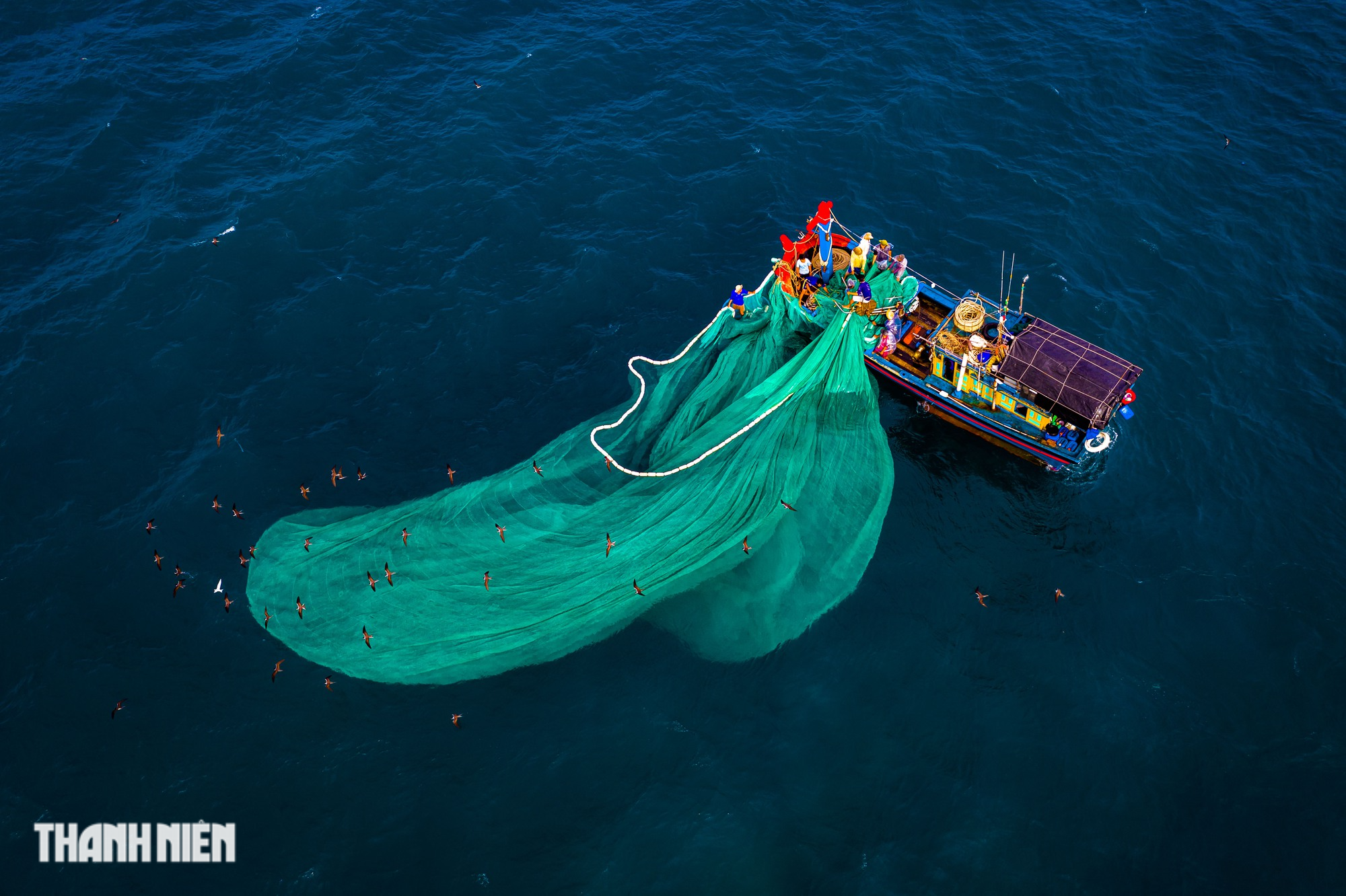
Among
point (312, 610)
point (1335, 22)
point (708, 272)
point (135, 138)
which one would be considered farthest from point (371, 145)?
point (1335, 22)

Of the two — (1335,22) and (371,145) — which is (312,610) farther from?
(1335,22)

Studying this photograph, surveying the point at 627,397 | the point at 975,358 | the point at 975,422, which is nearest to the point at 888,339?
the point at 975,358

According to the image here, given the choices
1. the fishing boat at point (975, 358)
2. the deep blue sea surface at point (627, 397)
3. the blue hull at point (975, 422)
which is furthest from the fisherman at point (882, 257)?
the deep blue sea surface at point (627, 397)

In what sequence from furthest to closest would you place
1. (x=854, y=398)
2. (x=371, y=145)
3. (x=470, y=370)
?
(x=371, y=145) < (x=470, y=370) < (x=854, y=398)

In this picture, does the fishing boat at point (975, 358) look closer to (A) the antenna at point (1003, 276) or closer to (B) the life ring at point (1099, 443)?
(B) the life ring at point (1099, 443)

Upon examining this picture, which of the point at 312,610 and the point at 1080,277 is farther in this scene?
the point at 1080,277

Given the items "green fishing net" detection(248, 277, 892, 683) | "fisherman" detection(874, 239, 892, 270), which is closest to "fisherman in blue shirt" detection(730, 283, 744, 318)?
"green fishing net" detection(248, 277, 892, 683)

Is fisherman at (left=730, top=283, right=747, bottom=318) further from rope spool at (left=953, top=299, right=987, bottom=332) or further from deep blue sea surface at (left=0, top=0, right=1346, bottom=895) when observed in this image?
rope spool at (left=953, top=299, right=987, bottom=332)
